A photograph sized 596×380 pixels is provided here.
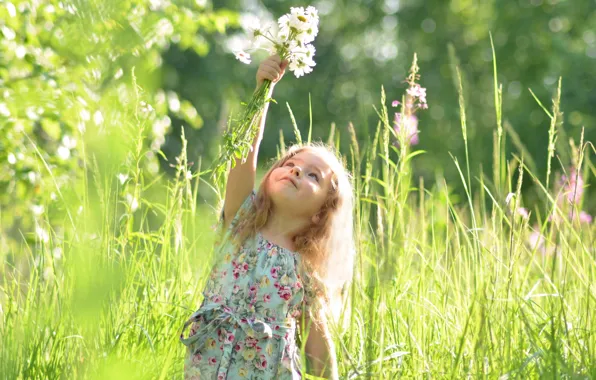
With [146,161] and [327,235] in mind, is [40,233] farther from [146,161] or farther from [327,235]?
[146,161]

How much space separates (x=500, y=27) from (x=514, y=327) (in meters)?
15.3

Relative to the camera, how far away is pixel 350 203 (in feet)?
7.20

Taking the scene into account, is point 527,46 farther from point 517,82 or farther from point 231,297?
point 231,297

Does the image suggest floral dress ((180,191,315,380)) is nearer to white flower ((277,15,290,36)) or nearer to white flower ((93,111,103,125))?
white flower ((277,15,290,36))

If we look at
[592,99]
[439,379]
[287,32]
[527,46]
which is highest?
[527,46]

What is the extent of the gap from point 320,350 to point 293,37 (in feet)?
2.31

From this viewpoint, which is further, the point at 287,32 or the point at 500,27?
the point at 500,27

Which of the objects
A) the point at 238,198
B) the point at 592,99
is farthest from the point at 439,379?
the point at 592,99

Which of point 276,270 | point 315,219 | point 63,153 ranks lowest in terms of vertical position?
point 276,270

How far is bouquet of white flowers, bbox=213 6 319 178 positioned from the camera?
68.9 inches

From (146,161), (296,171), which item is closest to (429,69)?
(146,161)

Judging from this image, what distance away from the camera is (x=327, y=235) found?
6.89 ft

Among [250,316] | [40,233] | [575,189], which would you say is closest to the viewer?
[575,189]

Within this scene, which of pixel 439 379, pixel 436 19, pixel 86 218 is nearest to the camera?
pixel 86 218
